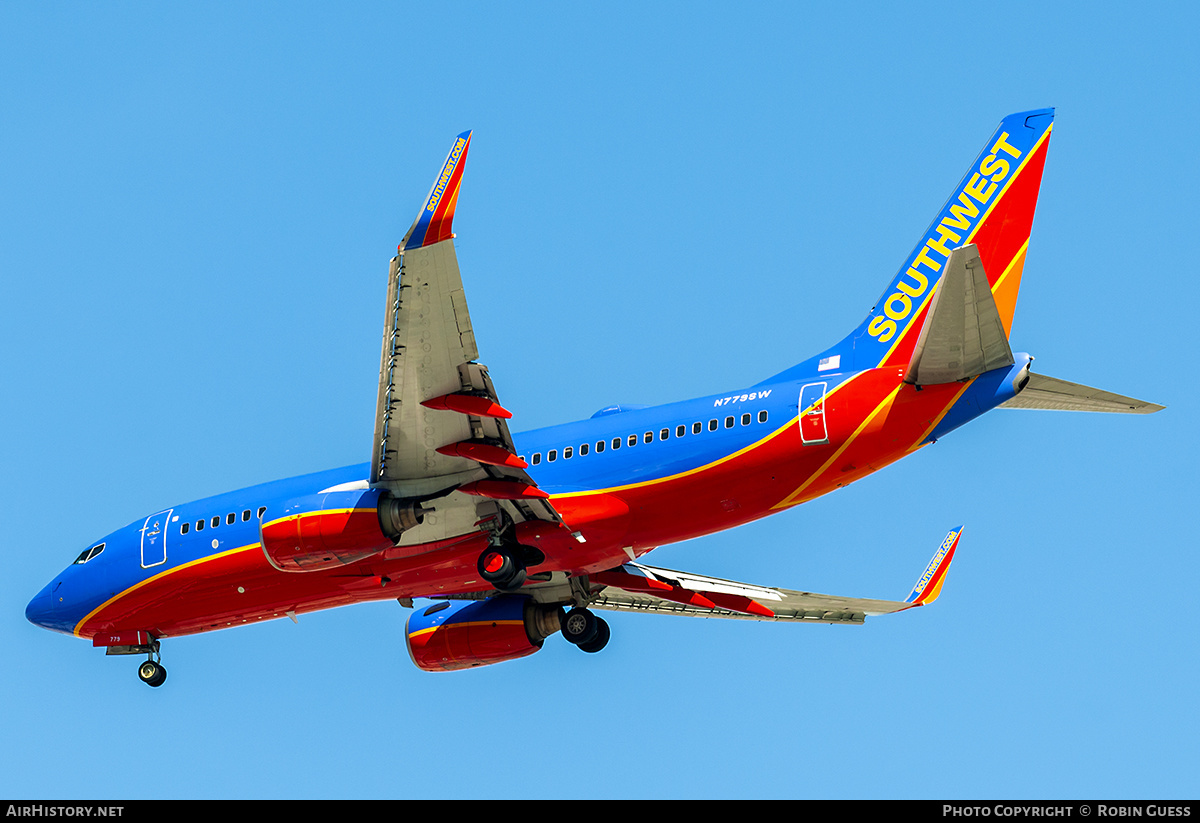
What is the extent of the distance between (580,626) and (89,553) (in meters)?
11.1

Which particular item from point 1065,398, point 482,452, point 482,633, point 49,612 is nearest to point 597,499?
point 482,452

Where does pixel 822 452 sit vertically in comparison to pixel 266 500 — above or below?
below

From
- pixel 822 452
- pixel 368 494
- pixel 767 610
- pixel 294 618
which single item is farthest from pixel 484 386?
pixel 767 610

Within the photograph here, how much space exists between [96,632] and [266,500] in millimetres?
5554

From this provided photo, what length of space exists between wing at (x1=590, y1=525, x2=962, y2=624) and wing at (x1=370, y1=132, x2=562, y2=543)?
5622 mm

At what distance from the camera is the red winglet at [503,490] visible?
84.5ft

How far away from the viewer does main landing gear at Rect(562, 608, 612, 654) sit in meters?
31.6

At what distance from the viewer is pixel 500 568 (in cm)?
2648

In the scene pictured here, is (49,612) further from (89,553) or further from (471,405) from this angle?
(471,405)

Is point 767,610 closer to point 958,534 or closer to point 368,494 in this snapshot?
point 958,534

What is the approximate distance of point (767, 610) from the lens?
33.4m

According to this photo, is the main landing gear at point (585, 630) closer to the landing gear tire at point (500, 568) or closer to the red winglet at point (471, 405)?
the landing gear tire at point (500, 568)
